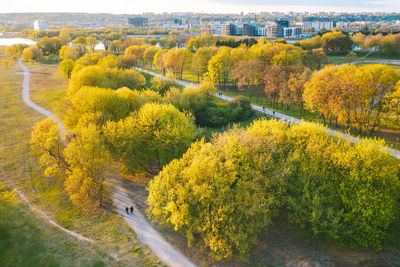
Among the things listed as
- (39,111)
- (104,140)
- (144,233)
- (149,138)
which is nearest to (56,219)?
(144,233)

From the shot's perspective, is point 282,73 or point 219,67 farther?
point 219,67

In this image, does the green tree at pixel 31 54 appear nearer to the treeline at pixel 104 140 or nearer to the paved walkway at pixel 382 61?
the treeline at pixel 104 140

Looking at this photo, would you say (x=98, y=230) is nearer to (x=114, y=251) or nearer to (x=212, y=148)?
(x=114, y=251)

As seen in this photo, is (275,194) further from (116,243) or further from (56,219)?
(56,219)

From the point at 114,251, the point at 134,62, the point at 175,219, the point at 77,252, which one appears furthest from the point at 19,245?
the point at 134,62

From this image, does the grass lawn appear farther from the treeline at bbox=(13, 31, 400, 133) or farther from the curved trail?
the treeline at bbox=(13, 31, 400, 133)

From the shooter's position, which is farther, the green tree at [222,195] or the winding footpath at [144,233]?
the winding footpath at [144,233]

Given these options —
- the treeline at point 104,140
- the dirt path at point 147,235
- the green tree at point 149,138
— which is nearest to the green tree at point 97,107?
the treeline at point 104,140

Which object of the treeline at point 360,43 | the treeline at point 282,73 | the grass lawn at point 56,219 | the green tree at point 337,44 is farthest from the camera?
the green tree at point 337,44

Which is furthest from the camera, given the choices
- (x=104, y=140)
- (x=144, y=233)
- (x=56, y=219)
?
(x=104, y=140)

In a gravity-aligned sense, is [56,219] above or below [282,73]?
below
